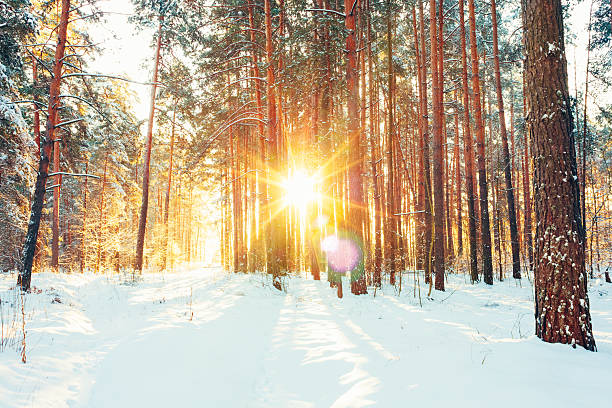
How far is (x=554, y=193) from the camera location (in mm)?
3320

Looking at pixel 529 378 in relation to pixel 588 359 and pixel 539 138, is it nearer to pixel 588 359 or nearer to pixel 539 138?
pixel 588 359

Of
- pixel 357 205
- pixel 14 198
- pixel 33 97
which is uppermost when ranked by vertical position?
pixel 33 97

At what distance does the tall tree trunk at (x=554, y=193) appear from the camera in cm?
316

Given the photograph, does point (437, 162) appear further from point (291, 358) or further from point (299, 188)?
point (299, 188)

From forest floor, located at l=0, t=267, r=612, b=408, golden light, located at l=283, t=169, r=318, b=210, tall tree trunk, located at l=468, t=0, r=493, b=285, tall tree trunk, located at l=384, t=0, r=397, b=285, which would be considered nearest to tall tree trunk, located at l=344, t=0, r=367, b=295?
tall tree trunk, located at l=384, t=0, r=397, b=285

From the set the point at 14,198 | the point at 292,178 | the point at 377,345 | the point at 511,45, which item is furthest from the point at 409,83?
the point at 14,198

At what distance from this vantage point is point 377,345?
13.5 ft

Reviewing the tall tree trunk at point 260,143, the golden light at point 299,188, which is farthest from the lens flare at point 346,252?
the golden light at point 299,188

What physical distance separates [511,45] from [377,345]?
53.6 feet

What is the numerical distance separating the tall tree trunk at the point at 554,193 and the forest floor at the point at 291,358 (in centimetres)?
32

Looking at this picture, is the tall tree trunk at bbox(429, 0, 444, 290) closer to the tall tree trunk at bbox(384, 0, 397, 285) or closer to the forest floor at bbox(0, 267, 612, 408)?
the tall tree trunk at bbox(384, 0, 397, 285)

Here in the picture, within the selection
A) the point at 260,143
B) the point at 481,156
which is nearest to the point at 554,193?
the point at 481,156

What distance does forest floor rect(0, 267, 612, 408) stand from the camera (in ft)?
7.82

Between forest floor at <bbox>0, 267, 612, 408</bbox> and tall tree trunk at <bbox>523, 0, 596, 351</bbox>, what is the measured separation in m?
0.32
